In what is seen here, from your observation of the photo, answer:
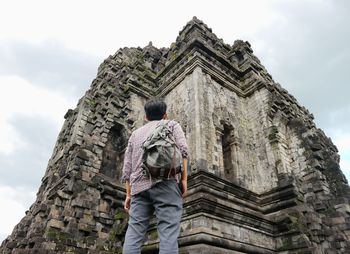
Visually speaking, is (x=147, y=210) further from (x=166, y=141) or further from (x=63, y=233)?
(x=63, y=233)

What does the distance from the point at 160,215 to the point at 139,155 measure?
31.4 inches

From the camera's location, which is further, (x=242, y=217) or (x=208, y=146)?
(x=208, y=146)

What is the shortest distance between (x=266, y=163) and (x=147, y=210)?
26.7 feet

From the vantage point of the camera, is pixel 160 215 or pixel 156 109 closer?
pixel 160 215

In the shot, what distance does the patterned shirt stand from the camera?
2.87m

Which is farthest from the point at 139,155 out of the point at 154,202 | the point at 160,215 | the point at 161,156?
the point at 160,215

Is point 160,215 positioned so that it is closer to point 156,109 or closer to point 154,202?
point 154,202

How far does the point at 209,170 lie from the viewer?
8.36 meters

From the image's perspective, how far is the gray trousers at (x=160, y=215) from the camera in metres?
2.54

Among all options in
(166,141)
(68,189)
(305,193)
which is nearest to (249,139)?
(305,193)

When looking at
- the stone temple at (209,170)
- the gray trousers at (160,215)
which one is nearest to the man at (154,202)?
the gray trousers at (160,215)

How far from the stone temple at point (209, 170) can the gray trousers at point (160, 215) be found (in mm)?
3600

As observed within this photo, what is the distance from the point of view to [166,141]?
2.83m

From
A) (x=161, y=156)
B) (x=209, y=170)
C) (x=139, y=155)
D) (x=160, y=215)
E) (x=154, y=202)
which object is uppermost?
(x=209, y=170)
